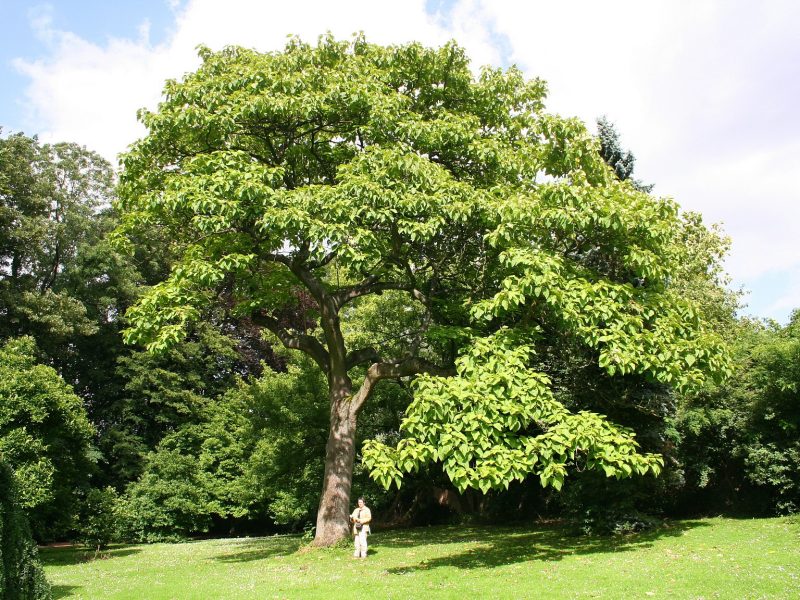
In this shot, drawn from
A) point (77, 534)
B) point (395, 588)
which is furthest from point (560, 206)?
point (77, 534)

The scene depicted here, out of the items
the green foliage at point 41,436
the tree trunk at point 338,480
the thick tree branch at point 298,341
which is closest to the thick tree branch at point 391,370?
the tree trunk at point 338,480

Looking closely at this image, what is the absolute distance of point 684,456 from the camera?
18.0 m

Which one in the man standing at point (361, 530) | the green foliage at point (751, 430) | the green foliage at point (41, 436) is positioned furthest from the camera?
the green foliage at point (41, 436)

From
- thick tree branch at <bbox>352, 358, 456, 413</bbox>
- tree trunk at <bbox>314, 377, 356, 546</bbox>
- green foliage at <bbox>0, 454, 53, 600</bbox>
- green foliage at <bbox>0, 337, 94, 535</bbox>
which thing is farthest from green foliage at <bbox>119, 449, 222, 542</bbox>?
green foliage at <bbox>0, 454, 53, 600</bbox>

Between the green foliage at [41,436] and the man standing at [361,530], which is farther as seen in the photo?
the green foliage at [41,436]

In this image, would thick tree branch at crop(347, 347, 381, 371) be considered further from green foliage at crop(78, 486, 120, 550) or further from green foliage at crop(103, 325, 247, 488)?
green foliage at crop(103, 325, 247, 488)

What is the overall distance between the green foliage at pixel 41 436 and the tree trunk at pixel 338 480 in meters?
8.54

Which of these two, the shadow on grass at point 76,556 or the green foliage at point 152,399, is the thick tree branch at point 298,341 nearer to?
the shadow on grass at point 76,556

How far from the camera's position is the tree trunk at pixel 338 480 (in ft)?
51.9

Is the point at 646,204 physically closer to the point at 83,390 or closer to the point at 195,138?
the point at 195,138

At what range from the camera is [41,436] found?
19203 mm

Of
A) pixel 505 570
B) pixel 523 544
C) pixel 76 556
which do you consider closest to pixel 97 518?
pixel 76 556

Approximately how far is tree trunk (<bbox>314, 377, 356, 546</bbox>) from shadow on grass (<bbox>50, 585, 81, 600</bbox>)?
221 inches

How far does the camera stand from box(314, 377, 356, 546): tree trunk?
15805 mm
